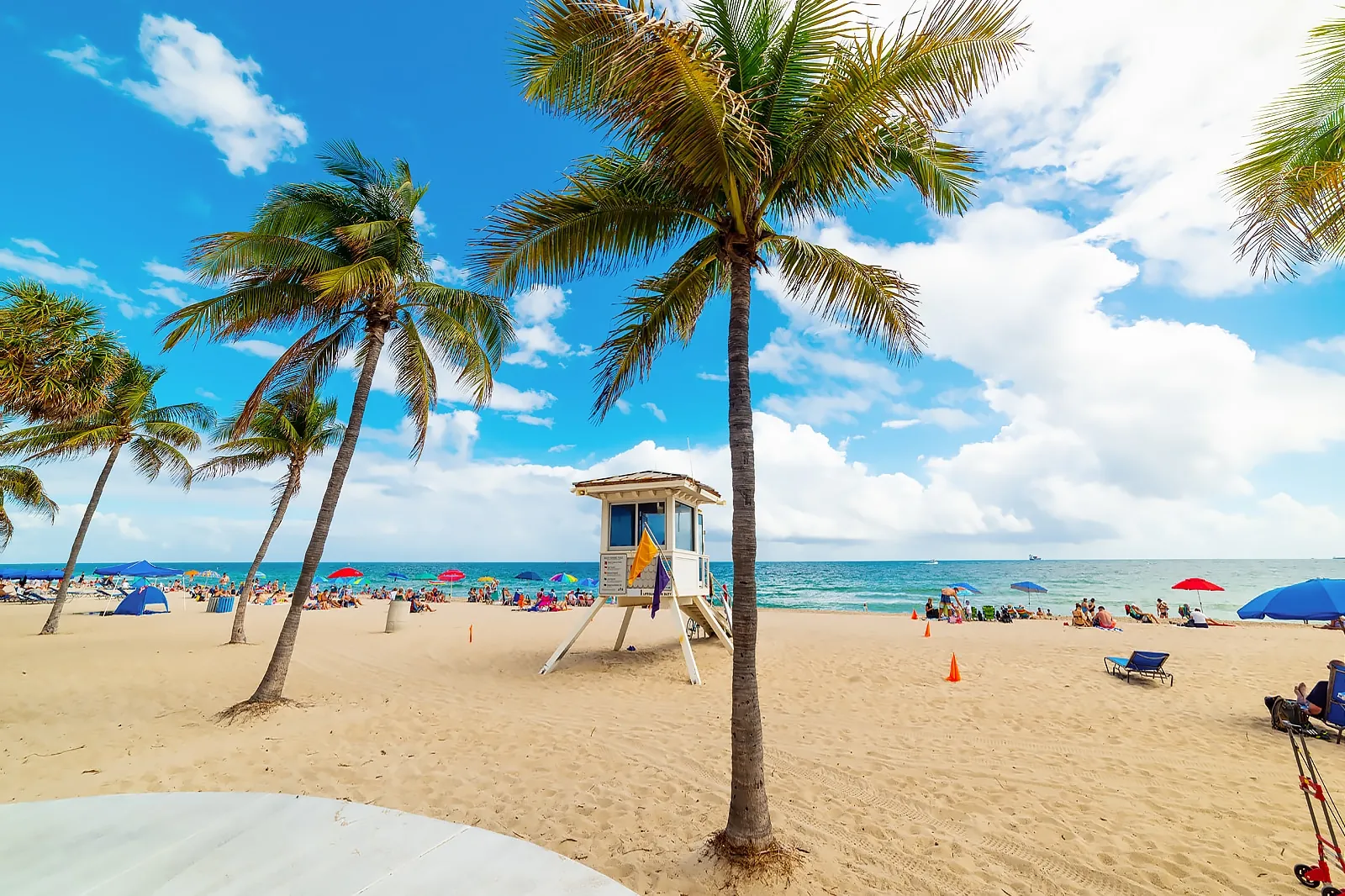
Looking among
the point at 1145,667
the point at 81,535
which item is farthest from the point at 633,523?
the point at 81,535

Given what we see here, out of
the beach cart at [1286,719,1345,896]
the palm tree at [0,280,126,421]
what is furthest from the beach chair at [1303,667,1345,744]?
the palm tree at [0,280,126,421]

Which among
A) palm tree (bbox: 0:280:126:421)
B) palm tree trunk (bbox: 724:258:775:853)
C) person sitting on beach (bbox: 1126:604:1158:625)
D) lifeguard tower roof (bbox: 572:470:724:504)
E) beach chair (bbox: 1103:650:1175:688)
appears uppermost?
palm tree (bbox: 0:280:126:421)

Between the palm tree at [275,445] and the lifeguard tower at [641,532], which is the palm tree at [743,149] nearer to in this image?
the lifeguard tower at [641,532]

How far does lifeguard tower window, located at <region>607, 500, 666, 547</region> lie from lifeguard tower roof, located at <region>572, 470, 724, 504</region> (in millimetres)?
384

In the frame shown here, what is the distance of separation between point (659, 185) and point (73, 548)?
75.4ft

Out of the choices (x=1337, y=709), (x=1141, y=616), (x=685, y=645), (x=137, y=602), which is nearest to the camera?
(x=1337, y=709)

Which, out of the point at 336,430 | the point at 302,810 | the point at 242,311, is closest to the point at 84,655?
the point at 336,430

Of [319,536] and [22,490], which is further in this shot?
[22,490]

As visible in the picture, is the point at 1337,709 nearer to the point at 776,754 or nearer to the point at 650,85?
the point at 776,754

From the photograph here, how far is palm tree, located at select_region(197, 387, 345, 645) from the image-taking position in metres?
16.6

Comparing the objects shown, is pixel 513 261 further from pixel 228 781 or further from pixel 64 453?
pixel 64 453

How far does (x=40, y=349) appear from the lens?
26.7 feet

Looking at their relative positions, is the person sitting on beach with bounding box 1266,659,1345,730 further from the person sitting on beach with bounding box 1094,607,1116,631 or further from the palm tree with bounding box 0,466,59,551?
the palm tree with bounding box 0,466,59,551

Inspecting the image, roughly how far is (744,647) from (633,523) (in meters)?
8.96
